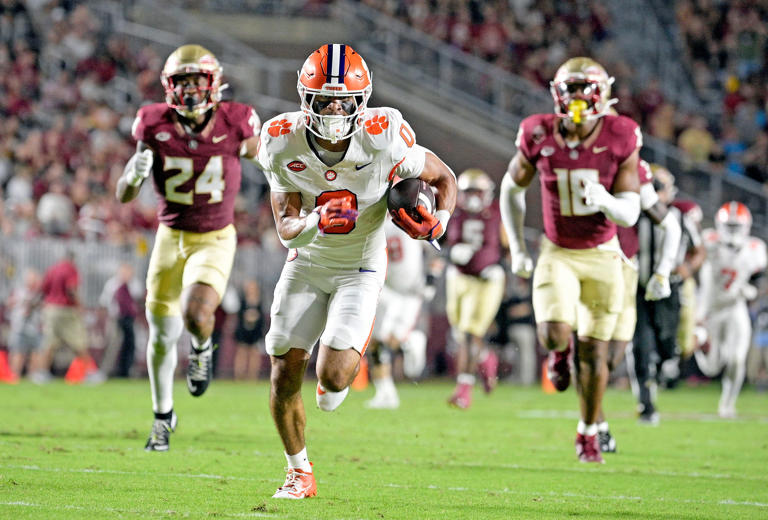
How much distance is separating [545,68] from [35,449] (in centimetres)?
1512

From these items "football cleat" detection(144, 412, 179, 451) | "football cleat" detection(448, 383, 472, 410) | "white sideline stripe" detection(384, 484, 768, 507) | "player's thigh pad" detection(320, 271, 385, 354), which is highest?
"player's thigh pad" detection(320, 271, 385, 354)

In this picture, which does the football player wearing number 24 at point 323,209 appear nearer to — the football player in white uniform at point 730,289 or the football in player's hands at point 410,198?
the football in player's hands at point 410,198

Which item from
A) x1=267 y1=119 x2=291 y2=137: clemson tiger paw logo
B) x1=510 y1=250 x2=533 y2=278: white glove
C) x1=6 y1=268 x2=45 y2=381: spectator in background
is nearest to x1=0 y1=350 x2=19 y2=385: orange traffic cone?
x1=6 y1=268 x2=45 y2=381: spectator in background

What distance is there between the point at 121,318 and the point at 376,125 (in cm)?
1139

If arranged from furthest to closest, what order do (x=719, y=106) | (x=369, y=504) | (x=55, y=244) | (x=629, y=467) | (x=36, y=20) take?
(x=719, y=106), (x=36, y=20), (x=55, y=244), (x=629, y=467), (x=369, y=504)

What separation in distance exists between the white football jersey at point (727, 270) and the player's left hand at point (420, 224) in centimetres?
727

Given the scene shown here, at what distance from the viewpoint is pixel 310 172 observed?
17.2ft

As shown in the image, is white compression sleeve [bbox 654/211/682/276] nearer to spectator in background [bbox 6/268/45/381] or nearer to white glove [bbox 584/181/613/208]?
white glove [bbox 584/181/613/208]

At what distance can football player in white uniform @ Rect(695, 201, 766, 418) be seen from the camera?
11.5 meters

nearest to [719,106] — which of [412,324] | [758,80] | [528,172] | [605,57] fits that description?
[758,80]

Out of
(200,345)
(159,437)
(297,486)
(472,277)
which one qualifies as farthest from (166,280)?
(472,277)

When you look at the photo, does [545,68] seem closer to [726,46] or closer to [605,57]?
[605,57]

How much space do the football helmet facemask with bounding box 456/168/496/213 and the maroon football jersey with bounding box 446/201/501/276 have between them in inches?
2.2

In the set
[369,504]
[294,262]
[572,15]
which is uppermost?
[572,15]
